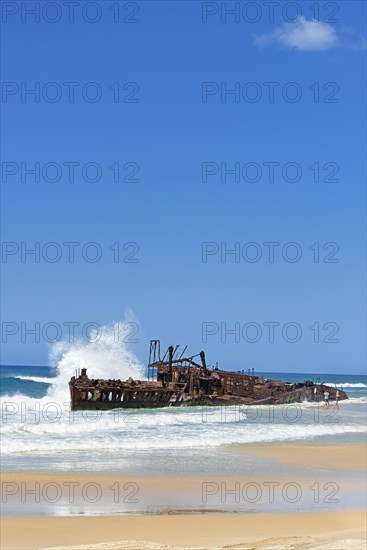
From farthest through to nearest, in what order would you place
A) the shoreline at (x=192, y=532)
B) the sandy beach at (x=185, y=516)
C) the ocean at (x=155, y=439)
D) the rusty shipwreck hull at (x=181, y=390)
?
1. the rusty shipwreck hull at (x=181, y=390)
2. the ocean at (x=155, y=439)
3. the sandy beach at (x=185, y=516)
4. the shoreline at (x=192, y=532)

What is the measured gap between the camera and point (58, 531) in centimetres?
1007

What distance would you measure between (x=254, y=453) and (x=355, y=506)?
7.47 m

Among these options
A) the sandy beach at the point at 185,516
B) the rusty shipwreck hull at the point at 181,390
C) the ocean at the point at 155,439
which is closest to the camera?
the sandy beach at the point at 185,516

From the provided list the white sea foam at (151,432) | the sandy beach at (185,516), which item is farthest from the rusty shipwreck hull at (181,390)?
the sandy beach at (185,516)

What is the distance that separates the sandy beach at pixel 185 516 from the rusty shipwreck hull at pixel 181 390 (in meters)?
23.2

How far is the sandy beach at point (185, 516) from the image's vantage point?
9320 mm

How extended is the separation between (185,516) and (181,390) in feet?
103

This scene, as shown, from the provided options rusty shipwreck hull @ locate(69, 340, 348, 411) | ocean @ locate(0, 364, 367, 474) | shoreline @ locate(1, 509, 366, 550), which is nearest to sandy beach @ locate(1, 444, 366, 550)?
shoreline @ locate(1, 509, 366, 550)

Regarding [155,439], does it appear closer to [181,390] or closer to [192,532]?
[192,532]

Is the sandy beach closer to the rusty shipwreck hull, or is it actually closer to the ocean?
the ocean

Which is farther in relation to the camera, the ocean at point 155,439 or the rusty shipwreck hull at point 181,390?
the rusty shipwreck hull at point 181,390

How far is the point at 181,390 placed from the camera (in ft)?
140

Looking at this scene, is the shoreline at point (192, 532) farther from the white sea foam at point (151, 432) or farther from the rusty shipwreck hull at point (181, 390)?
the rusty shipwreck hull at point (181, 390)

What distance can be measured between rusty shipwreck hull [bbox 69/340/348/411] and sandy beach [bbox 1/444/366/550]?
23182 millimetres
